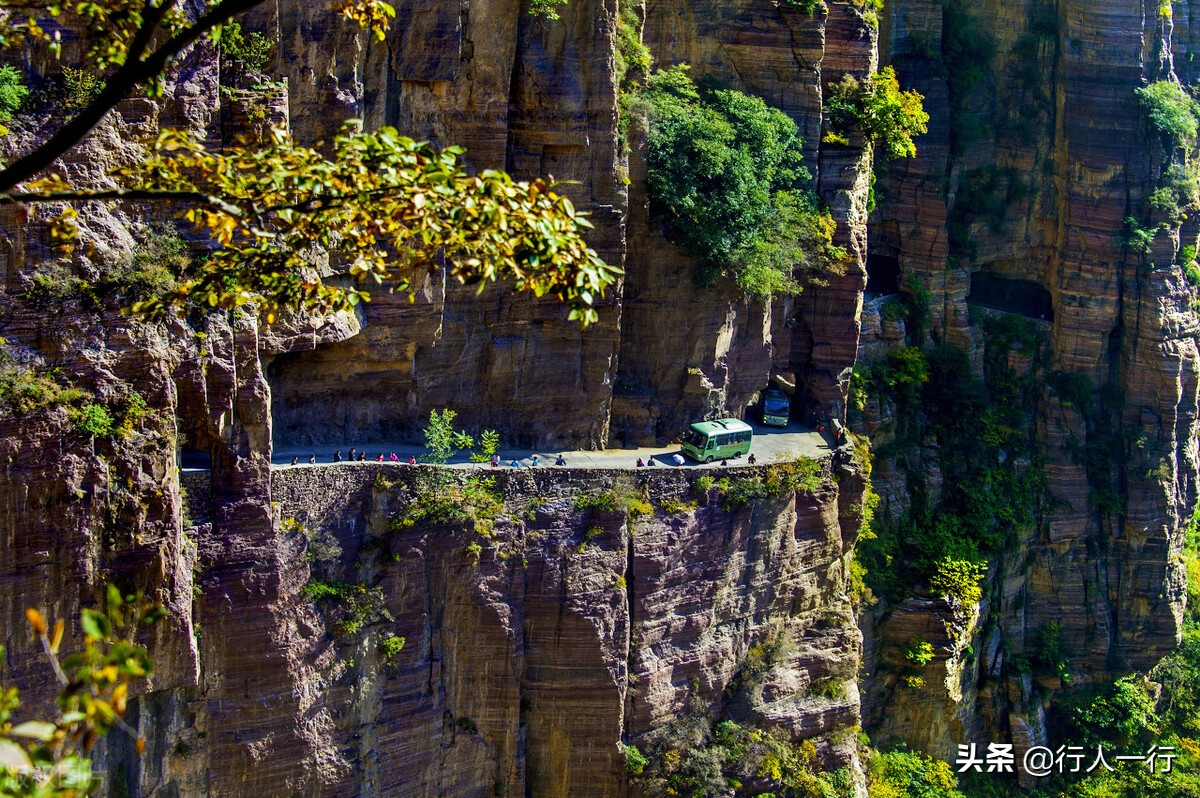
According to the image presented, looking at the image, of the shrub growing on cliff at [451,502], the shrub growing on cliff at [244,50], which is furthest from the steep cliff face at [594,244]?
the shrub growing on cliff at [451,502]

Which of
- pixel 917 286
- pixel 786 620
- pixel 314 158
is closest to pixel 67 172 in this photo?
pixel 314 158

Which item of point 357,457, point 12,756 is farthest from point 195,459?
point 12,756

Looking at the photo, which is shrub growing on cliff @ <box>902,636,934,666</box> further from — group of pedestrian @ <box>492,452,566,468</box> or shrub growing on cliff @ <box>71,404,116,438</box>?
shrub growing on cliff @ <box>71,404,116,438</box>

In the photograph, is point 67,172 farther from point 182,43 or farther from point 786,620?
point 786,620

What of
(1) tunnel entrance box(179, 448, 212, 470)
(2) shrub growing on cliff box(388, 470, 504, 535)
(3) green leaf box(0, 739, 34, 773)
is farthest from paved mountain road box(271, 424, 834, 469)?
(3) green leaf box(0, 739, 34, 773)

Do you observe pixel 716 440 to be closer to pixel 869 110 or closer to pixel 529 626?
pixel 529 626

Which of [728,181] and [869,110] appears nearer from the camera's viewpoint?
[728,181]
